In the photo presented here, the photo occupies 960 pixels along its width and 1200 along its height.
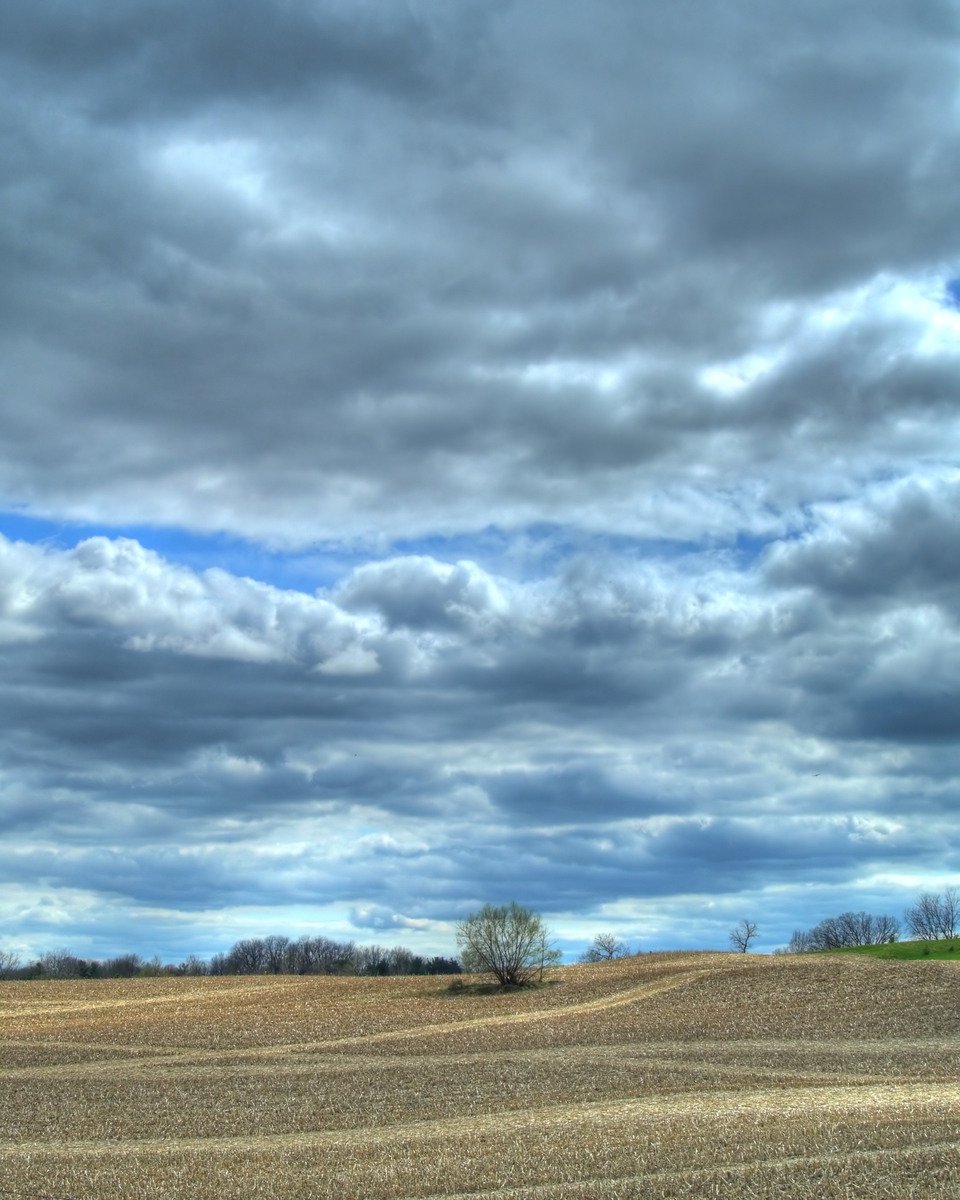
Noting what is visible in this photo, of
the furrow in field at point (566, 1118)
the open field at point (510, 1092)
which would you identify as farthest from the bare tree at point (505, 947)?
the furrow in field at point (566, 1118)

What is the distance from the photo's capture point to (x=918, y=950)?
341ft

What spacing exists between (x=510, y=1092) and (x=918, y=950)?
77.0 m

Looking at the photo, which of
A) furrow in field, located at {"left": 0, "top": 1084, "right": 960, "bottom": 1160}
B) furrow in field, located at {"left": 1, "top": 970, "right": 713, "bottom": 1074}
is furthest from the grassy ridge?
furrow in field, located at {"left": 0, "top": 1084, "right": 960, "bottom": 1160}

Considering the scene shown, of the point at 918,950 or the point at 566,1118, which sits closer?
the point at 566,1118

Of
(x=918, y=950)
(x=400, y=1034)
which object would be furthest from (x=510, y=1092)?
(x=918, y=950)

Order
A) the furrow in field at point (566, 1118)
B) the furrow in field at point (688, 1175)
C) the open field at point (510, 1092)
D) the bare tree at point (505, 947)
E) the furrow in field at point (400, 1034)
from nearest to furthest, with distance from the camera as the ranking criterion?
the furrow in field at point (688, 1175) < the open field at point (510, 1092) < the furrow in field at point (566, 1118) < the furrow in field at point (400, 1034) < the bare tree at point (505, 947)

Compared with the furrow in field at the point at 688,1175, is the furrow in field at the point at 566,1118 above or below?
below

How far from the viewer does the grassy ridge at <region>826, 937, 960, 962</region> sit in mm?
99938

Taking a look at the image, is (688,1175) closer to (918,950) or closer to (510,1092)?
(510,1092)

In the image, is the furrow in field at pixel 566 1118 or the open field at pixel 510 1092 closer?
the open field at pixel 510 1092

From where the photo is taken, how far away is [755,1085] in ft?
125

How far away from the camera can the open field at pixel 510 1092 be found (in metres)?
23.2

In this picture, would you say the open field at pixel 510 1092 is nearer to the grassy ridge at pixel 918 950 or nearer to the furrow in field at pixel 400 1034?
the furrow in field at pixel 400 1034

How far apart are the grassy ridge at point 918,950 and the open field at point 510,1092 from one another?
13.2 meters
